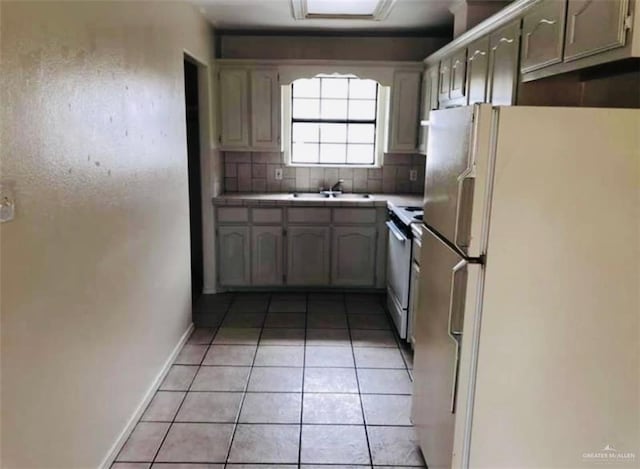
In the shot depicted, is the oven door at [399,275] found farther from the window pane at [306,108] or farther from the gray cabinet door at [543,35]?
the window pane at [306,108]

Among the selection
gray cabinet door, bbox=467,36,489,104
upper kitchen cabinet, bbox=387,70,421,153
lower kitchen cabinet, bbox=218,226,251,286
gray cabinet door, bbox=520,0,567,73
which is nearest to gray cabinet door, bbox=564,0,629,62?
gray cabinet door, bbox=520,0,567,73

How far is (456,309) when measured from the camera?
5.84 ft

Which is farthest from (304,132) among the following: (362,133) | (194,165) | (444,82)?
(444,82)

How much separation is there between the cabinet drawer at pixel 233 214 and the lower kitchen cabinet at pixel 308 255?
43cm

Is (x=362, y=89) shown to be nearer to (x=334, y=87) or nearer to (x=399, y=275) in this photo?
(x=334, y=87)

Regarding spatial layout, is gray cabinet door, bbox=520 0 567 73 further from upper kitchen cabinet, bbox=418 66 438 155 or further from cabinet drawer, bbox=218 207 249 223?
cabinet drawer, bbox=218 207 249 223

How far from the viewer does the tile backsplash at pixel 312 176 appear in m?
4.99

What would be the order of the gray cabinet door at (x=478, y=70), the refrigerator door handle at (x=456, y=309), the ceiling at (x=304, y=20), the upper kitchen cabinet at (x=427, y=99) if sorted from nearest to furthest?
the refrigerator door handle at (x=456, y=309) < the gray cabinet door at (x=478, y=70) < the ceiling at (x=304, y=20) < the upper kitchen cabinet at (x=427, y=99)

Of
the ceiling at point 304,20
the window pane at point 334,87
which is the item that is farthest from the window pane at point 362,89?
the ceiling at point 304,20

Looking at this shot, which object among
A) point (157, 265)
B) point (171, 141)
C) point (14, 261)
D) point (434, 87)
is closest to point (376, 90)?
point (434, 87)

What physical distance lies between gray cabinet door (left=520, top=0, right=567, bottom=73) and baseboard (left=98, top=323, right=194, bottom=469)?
2.63 metres

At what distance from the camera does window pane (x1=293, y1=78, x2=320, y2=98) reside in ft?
16.4

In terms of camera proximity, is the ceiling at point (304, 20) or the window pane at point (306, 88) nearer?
the ceiling at point (304, 20)

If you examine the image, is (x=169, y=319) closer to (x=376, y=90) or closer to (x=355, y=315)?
(x=355, y=315)
